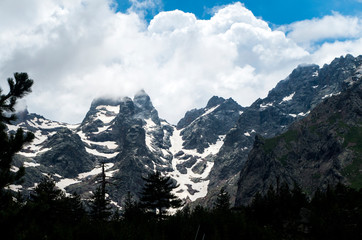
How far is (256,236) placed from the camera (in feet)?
57.1

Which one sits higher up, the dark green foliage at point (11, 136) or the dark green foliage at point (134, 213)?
the dark green foliage at point (11, 136)

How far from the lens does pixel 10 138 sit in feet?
53.1

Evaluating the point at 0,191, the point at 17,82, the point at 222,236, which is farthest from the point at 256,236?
the point at 17,82

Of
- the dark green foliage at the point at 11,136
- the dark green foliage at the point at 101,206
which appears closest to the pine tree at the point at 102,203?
the dark green foliage at the point at 101,206

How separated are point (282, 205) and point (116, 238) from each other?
2004cm

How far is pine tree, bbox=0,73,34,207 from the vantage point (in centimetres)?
1502

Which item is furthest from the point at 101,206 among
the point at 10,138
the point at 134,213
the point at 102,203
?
the point at 10,138

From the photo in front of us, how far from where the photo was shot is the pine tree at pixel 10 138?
591 inches

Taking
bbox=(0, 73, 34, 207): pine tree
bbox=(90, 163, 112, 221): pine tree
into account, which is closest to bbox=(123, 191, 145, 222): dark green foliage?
bbox=(90, 163, 112, 221): pine tree

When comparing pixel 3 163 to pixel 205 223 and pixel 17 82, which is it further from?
pixel 205 223

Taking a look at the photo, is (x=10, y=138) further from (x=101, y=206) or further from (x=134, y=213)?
(x=101, y=206)

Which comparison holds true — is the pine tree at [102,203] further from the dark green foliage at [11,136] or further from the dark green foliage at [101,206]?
the dark green foliage at [11,136]

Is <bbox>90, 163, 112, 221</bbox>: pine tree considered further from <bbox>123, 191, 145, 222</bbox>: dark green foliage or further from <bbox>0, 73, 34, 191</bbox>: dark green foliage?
<bbox>0, 73, 34, 191</bbox>: dark green foliage

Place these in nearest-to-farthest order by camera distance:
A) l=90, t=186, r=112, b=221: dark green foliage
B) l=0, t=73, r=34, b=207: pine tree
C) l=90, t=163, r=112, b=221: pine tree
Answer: l=0, t=73, r=34, b=207: pine tree → l=90, t=163, r=112, b=221: pine tree → l=90, t=186, r=112, b=221: dark green foliage
